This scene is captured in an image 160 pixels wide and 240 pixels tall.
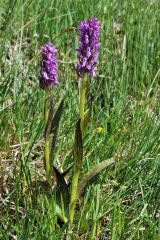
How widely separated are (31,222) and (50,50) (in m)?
0.51

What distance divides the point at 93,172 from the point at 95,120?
2.37 ft

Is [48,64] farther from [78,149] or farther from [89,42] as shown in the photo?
[78,149]

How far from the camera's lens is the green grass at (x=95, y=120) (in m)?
1.77

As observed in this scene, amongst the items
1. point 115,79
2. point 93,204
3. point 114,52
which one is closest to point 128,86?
point 115,79

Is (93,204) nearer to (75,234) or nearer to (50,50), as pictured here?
(75,234)

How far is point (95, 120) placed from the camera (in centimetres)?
243

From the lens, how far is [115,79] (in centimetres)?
284

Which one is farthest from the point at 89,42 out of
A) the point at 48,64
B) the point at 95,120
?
the point at 95,120

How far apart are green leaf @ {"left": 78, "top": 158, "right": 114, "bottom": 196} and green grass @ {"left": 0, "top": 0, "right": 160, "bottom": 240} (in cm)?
8

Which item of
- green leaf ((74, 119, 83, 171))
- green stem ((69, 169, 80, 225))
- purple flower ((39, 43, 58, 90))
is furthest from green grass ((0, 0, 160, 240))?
purple flower ((39, 43, 58, 90))

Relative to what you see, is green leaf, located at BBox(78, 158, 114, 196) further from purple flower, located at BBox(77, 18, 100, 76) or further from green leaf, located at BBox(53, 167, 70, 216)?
purple flower, located at BBox(77, 18, 100, 76)

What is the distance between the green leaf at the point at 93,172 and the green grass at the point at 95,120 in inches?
3.1

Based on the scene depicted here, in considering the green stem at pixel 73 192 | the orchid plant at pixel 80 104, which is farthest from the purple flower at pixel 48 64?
the green stem at pixel 73 192

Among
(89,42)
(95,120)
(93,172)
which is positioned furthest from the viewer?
(95,120)
